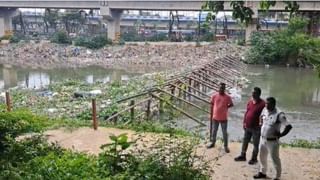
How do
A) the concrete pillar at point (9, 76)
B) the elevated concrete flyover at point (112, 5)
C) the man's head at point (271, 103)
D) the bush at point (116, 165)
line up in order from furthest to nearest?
1. the elevated concrete flyover at point (112, 5)
2. the concrete pillar at point (9, 76)
3. the man's head at point (271, 103)
4. the bush at point (116, 165)

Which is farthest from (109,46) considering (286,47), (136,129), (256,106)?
(256,106)

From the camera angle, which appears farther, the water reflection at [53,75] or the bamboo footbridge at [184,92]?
the water reflection at [53,75]

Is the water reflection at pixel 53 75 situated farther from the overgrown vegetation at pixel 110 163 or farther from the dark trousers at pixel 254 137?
the overgrown vegetation at pixel 110 163

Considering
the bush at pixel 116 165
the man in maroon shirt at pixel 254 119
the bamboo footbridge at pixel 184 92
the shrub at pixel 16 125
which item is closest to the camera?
the bush at pixel 116 165

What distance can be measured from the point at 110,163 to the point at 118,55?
3864cm

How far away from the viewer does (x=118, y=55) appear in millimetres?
44656

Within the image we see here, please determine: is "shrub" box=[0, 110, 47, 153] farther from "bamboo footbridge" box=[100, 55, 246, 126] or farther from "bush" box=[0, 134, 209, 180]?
"bamboo footbridge" box=[100, 55, 246, 126]

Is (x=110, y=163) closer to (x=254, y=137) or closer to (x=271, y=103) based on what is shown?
(x=271, y=103)

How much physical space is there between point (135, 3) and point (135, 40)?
16.7 ft

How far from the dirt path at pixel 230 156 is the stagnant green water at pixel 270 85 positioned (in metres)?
3.56

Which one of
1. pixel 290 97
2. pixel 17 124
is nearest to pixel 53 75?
pixel 290 97

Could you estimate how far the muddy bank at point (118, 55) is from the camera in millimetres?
40750

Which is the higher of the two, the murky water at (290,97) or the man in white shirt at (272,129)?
the man in white shirt at (272,129)

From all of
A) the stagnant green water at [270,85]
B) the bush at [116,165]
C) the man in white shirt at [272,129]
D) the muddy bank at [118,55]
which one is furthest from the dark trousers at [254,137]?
the muddy bank at [118,55]
